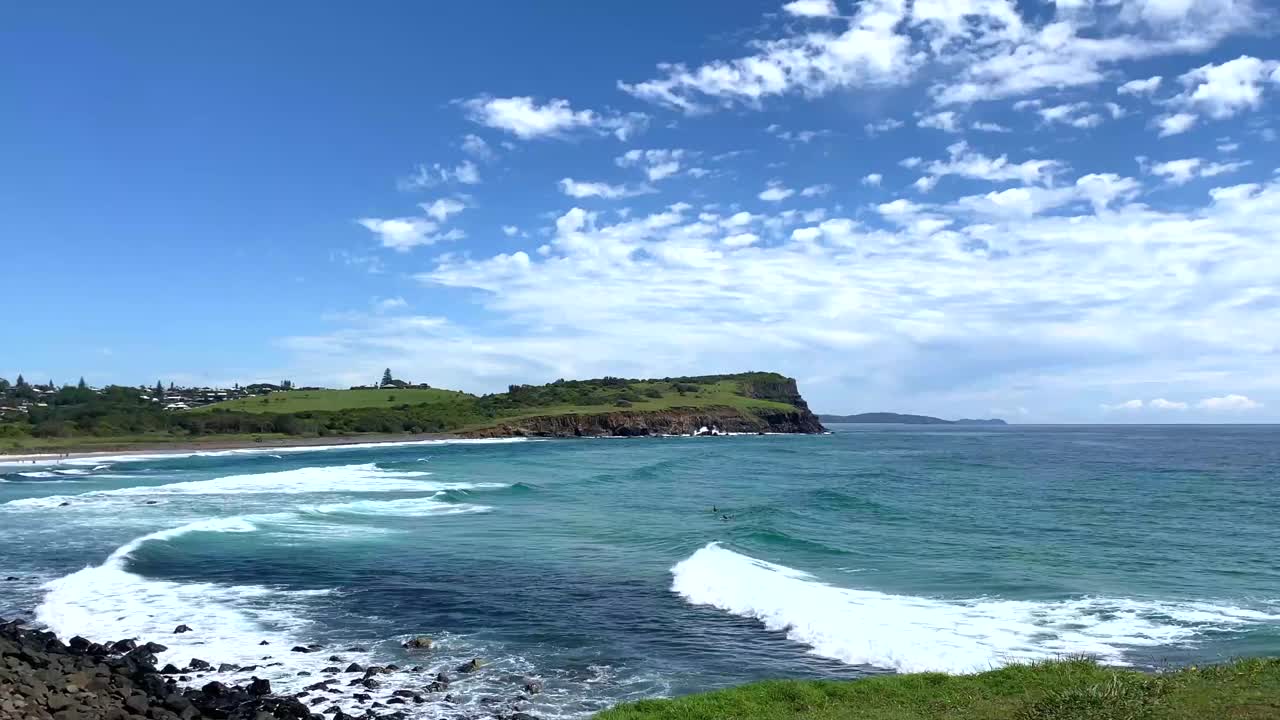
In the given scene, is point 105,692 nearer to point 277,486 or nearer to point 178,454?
point 277,486

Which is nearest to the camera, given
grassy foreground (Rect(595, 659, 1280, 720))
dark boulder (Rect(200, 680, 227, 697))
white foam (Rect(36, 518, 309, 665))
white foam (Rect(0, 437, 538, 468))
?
grassy foreground (Rect(595, 659, 1280, 720))

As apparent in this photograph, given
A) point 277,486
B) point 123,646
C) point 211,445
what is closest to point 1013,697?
point 123,646

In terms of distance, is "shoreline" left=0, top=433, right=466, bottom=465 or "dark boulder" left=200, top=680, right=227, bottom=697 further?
"shoreline" left=0, top=433, right=466, bottom=465

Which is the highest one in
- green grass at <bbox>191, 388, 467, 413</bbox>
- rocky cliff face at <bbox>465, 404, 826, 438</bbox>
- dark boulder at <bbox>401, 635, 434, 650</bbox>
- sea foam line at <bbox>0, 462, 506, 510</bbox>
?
green grass at <bbox>191, 388, 467, 413</bbox>

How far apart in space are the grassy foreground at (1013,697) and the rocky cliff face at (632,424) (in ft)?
490

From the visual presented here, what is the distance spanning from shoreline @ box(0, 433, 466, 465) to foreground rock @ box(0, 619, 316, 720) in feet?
295

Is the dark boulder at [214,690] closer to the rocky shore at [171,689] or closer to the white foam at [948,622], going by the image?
the rocky shore at [171,689]

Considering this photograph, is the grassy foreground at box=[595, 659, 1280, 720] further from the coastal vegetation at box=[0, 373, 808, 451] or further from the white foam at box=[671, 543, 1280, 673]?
the coastal vegetation at box=[0, 373, 808, 451]

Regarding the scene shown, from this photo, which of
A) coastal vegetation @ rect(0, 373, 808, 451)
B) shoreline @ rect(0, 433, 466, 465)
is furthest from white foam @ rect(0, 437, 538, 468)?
coastal vegetation @ rect(0, 373, 808, 451)

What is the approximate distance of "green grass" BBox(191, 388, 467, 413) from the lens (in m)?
165

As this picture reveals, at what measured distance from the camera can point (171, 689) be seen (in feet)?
48.8

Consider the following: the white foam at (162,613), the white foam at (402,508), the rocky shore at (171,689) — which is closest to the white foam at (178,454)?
the white foam at (402,508)

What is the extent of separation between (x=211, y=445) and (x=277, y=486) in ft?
233

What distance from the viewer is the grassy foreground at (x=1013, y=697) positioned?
11.4m
